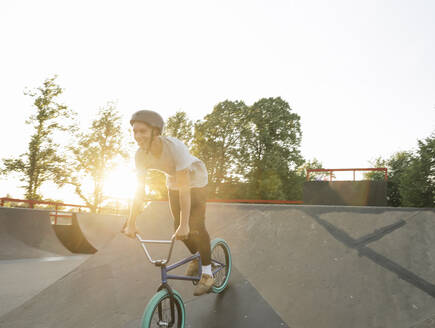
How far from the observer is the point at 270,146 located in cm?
3288

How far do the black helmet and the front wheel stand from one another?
145cm

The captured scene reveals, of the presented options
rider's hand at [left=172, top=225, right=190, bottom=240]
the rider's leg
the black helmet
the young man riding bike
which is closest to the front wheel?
the young man riding bike

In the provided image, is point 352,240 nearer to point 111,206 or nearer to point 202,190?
point 202,190

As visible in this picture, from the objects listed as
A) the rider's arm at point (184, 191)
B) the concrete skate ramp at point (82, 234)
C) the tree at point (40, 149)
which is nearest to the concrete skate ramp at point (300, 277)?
the rider's arm at point (184, 191)

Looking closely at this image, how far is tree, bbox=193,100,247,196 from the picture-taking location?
1262 inches

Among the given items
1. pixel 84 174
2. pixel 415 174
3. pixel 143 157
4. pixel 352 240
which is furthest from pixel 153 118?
pixel 415 174

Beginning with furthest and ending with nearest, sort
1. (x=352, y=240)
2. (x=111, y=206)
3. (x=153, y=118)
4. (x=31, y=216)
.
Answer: (x=111, y=206) < (x=31, y=216) < (x=352, y=240) < (x=153, y=118)

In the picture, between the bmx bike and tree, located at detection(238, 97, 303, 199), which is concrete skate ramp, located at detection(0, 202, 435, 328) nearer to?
the bmx bike

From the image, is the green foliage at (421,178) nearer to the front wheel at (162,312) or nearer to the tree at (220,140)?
the tree at (220,140)

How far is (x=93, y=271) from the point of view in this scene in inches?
180

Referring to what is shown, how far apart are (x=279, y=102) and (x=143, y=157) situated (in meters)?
33.2

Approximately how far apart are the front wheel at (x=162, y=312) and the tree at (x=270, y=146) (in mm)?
Result: 28594

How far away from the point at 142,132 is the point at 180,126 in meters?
32.1

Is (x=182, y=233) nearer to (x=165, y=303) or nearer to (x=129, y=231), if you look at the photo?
(x=129, y=231)
